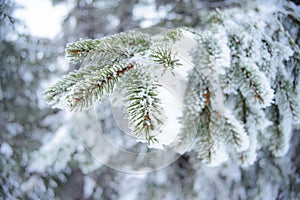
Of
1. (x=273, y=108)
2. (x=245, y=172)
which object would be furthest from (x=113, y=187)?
(x=273, y=108)

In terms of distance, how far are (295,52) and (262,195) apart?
50 centimetres

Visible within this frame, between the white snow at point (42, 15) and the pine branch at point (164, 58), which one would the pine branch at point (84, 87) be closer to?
the pine branch at point (164, 58)

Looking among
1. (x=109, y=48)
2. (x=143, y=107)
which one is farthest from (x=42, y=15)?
(x=143, y=107)

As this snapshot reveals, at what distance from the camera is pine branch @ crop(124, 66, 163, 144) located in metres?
0.44

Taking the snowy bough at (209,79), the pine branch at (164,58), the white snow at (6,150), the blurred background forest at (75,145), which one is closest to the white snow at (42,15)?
the blurred background forest at (75,145)

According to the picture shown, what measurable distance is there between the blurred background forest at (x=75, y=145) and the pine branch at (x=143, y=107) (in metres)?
0.51

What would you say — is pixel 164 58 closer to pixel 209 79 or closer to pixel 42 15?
pixel 209 79

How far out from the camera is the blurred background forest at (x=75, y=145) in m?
1.03

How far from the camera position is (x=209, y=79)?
2.05 feet

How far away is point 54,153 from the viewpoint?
3.75 feet

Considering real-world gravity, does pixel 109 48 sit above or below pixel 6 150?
above

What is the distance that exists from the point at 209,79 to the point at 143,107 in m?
0.22

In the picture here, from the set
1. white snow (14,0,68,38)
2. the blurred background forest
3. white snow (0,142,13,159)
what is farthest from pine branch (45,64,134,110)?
white snow (0,142,13,159)

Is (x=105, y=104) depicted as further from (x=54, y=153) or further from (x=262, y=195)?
(x=262, y=195)
